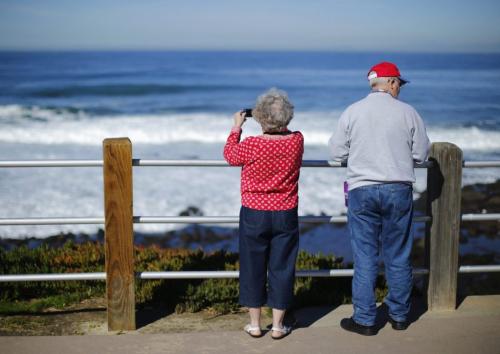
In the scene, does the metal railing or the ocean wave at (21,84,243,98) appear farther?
the ocean wave at (21,84,243,98)

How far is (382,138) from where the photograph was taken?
366 cm

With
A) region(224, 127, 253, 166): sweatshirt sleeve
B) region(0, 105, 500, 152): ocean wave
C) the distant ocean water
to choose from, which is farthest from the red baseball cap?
region(0, 105, 500, 152): ocean wave

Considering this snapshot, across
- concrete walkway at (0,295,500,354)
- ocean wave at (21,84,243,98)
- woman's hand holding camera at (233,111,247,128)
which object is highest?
ocean wave at (21,84,243,98)

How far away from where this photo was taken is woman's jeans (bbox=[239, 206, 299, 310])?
365 centimetres

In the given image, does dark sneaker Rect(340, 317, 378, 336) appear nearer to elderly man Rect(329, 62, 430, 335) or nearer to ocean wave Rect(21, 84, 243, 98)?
elderly man Rect(329, 62, 430, 335)

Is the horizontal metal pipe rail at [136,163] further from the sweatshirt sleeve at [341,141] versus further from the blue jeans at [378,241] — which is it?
the blue jeans at [378,241]

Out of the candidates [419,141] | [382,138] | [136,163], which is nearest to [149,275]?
[136,163]

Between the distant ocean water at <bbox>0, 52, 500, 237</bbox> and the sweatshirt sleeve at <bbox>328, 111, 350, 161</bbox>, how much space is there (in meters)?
6.67

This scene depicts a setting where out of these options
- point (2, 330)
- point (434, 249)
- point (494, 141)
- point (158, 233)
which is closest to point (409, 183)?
point (434, 249)

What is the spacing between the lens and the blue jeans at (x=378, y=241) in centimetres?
374

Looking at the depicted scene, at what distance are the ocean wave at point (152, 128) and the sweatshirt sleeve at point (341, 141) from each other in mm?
16926

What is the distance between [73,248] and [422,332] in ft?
14.4

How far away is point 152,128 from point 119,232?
2035 cm

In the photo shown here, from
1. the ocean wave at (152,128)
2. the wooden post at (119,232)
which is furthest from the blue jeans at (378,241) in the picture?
the ocean wave at (152,128)
